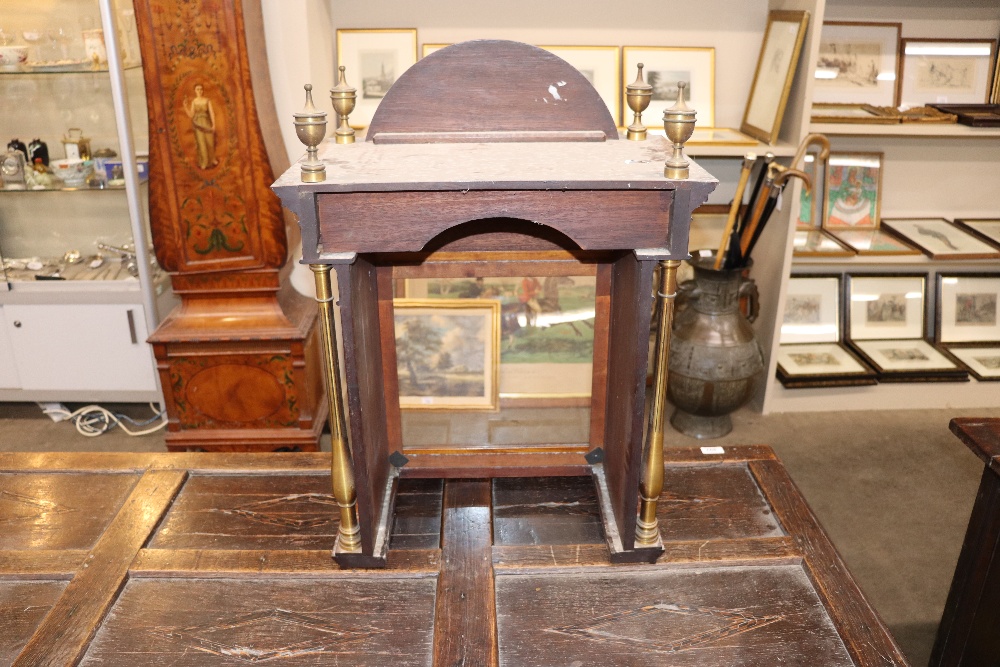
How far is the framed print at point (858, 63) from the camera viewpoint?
3490 mm

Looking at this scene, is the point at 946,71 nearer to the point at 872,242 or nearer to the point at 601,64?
the point at 872,242

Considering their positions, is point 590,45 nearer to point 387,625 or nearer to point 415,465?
point 415,465

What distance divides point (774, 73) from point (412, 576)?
264cm

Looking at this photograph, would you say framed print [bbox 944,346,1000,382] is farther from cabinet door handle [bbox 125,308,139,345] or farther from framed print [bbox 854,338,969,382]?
cabinet door handle [bbox 125,308,139,345]

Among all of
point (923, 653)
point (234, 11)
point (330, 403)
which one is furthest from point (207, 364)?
point (923, 653)

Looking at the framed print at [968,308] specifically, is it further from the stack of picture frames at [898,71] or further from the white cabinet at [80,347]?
the white cabinet at [80,347]

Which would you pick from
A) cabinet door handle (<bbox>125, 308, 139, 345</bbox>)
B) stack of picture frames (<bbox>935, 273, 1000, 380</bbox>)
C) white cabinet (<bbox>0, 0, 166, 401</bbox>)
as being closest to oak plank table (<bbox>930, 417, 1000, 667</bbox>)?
stack of picture frames (<bbox>935, 273, 1000, 380</bbox>)

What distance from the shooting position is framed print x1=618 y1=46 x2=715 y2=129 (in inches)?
135

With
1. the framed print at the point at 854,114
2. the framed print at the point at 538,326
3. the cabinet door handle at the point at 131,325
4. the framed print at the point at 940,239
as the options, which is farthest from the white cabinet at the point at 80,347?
the framed print at the point at 940,239

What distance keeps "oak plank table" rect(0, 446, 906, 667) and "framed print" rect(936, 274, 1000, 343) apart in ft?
7.67

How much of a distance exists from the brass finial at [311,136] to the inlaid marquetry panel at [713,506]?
3.49 ft

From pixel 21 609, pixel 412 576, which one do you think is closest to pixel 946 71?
pixel 412 576

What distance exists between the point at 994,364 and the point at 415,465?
302cm

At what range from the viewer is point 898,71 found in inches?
139
